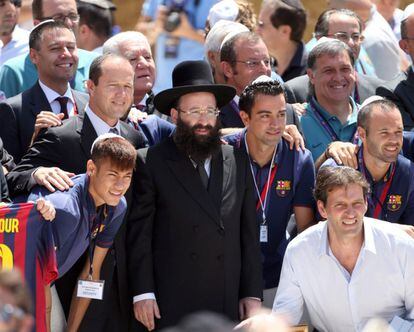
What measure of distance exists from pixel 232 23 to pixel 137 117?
5.43 feet

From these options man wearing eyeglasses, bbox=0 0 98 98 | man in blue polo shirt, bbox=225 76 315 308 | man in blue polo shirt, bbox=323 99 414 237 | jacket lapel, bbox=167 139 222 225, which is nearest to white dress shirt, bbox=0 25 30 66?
man wearing eyeglasses, bbox=0 0 98 98

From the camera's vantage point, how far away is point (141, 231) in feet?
20.7

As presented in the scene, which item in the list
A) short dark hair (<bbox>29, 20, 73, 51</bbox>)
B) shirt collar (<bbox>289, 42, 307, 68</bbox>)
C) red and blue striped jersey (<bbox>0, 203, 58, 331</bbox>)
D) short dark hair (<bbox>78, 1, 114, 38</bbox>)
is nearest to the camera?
red and blue striped jersey (<bbox>0, 203, 58, 331</bbox>)

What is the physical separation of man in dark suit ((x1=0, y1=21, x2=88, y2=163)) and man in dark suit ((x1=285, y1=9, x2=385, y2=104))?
5.60ft

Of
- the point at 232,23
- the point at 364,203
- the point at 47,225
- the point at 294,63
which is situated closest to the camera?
the point at 47,225

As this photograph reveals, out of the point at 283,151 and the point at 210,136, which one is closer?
the point at 210,136

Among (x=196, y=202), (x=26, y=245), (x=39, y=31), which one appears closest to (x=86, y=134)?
(x=196, y=202)

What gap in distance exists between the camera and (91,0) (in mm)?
9398

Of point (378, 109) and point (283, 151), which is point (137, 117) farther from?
point (378, 109)

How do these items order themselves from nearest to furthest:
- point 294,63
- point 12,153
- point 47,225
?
point 47,225 < point 12,153 < point 294,63

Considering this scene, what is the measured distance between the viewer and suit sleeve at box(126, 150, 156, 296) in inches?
248

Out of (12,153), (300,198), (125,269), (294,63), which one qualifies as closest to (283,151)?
(300,198)

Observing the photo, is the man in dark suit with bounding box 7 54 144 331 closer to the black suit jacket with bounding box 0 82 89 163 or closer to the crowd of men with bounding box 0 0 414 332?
the crowd of men with bounding box 0 0 414 332

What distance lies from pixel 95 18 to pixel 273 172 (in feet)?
10.4
